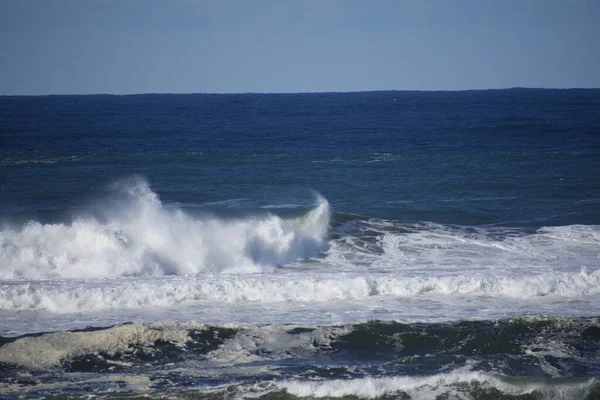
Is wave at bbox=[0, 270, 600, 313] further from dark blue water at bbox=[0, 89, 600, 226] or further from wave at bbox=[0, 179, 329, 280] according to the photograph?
dark blue water at bbox=[0, 89, 600, 226]

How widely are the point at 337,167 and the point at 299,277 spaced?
16449 millimetres

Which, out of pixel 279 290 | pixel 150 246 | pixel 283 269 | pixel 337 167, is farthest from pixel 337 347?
pixel 337 167

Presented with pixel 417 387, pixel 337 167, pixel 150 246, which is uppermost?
pixel 337 167

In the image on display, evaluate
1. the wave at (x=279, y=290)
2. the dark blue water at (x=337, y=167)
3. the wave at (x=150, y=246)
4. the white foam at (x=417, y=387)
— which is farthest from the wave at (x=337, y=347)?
the dark blue water at (x=337, y=167)

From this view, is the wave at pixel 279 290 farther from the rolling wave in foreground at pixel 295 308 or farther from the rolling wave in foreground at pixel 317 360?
the rolling wave in foreground at pixel 317 360

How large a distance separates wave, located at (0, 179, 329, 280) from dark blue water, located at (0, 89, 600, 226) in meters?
4.06

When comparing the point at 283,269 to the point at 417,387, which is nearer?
the point at 417,387

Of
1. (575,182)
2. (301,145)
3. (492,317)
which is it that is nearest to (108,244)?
(492,317)

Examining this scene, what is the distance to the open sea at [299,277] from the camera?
9.51 meters

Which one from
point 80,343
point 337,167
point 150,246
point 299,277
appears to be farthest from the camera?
point 337,167

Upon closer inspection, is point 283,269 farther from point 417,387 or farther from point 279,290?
point 417,387

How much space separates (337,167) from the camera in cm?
3075

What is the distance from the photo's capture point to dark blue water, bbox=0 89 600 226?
22.7 m

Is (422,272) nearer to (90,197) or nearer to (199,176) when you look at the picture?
(90,197)
